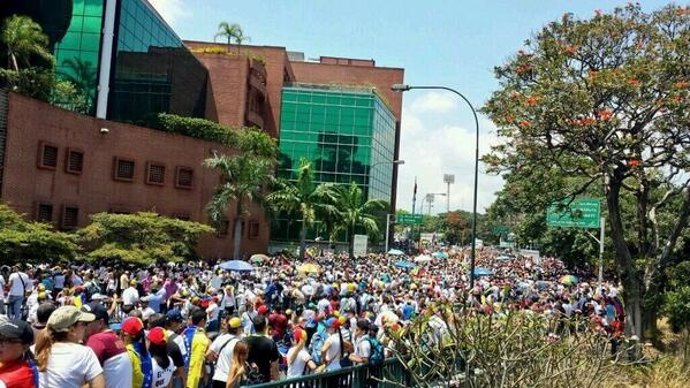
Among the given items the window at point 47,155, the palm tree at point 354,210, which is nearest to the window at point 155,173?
the window at point 47,155

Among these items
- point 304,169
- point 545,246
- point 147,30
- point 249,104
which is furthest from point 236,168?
point 545,246

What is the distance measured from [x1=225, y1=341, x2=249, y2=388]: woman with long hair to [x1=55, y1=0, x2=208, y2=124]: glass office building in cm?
3625

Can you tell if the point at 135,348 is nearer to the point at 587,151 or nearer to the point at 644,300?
the point at 587,151

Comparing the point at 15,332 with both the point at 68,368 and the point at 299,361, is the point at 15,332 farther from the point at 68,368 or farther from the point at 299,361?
the point at 299,361

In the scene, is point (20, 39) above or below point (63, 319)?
above

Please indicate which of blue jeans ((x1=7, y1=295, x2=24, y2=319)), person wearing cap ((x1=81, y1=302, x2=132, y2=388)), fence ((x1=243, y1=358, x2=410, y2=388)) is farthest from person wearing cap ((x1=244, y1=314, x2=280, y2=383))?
blue jeans ((x1=7, y1=295, x2=24, y2=319))

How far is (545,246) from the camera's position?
5491cm

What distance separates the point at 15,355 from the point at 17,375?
12 centimetres

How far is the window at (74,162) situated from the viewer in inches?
1237

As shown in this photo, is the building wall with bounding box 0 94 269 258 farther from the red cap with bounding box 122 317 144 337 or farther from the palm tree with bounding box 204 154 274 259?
the red cap with bounding box 122 317 144 337

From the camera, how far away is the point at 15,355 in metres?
4.12

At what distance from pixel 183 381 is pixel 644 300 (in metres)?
12.9

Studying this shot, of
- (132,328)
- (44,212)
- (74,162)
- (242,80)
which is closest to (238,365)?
(132,328)

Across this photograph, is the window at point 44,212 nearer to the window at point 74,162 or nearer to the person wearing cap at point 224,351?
the window at point 74,162
